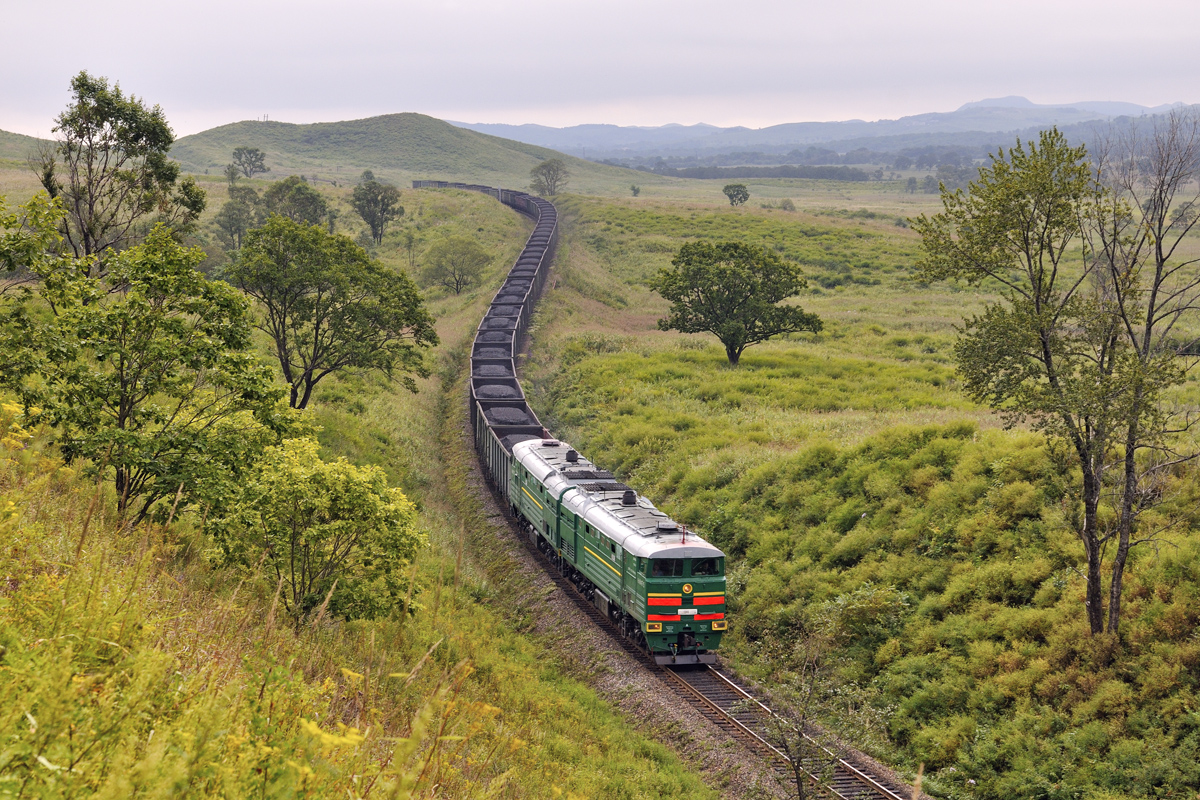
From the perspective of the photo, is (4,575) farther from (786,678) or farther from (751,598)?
(751,598)

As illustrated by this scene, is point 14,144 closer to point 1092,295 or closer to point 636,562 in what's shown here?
point 636,562

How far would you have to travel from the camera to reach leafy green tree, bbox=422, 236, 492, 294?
268ft

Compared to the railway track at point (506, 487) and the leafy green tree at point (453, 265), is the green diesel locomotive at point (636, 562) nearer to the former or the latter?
the railway track at point (506, 487)

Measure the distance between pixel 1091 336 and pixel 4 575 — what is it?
1956 cm

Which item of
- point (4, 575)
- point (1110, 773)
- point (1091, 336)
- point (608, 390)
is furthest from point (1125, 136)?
point (608, 390)

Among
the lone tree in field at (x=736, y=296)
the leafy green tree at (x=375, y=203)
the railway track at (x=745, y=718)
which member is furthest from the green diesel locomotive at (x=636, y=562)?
the leafy green tree at (x=375, y=203)

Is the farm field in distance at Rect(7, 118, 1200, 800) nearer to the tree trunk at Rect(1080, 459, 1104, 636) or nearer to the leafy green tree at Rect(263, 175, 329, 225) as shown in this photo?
the tree trunk at Rect(1080, 459, 1104, 636)

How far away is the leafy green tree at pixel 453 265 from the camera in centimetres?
8175

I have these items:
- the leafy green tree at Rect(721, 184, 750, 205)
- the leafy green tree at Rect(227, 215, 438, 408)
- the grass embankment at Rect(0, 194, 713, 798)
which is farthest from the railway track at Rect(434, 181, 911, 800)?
the leafy green tree at Rect(721, 184, 750, 205)

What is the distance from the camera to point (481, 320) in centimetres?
6450

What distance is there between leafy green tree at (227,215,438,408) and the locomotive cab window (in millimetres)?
18708

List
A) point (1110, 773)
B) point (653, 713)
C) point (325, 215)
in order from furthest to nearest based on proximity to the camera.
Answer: point (325, 215) → point (653, 713) → point (1110, 773)

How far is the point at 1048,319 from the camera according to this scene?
57.6 feet

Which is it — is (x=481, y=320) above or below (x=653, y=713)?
above
